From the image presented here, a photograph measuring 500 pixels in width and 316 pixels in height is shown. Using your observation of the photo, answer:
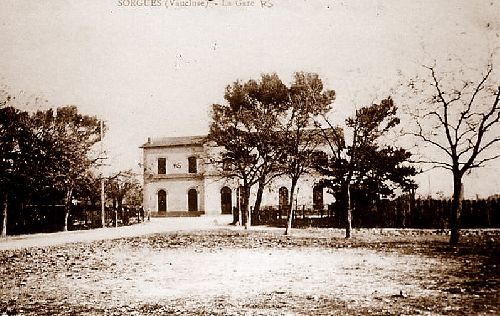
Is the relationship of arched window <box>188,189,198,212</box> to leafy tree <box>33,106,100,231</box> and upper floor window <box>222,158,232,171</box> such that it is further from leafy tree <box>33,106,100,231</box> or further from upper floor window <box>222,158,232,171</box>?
leafy tree <box>33,106,100,231</box>

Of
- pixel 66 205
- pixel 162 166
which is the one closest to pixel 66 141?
pixel 66 205

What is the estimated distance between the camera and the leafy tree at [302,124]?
8.49 metres

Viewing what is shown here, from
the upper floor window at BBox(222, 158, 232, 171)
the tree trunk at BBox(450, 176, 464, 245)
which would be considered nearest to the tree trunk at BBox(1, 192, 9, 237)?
the upper floor window at BBox(222, 158, 232, 171)

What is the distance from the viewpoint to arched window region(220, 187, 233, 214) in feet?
84.7

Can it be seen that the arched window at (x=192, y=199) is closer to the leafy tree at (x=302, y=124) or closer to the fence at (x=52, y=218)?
the fence at (x=52, y=218)

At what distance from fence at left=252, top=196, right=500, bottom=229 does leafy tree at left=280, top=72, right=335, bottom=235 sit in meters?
2.88

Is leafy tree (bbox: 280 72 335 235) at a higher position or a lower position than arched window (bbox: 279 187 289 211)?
higher

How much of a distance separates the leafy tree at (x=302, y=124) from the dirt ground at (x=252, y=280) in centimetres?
286

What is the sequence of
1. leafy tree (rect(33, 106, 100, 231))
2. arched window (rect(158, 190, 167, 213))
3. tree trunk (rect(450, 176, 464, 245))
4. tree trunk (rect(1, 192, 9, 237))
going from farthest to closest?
arched window (rect(158, 190, 167, 213)) → tree trunk (rect(450, 176, 464, 245)) → tree trunk (rect(1, 192, 9, 237)) → leafy tree (rect(33, 106, 100, 231))

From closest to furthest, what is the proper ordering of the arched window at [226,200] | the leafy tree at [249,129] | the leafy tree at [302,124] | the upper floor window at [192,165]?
the leafy tree at [302,124], the leafy tree at [249,129], the arched window at [226,200], the upper floor window at [192,165]

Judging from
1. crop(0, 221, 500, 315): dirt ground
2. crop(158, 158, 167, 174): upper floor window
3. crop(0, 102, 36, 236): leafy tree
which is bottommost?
crop(0, 221, 500, 315): dirt ground

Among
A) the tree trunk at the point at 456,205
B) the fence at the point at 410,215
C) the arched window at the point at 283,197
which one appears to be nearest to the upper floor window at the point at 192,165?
the arched window at the point at 283,197

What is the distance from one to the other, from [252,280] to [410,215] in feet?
30.9

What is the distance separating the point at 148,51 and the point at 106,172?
8363mm
